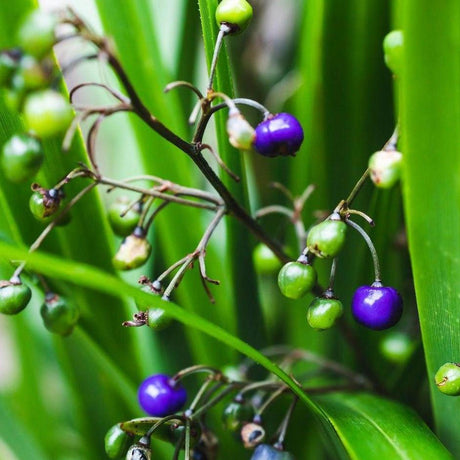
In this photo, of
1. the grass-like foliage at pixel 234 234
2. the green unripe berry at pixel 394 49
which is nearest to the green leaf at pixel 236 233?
the grass-like foliage at pixel 234 234

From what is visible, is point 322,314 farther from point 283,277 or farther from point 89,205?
point 89,205

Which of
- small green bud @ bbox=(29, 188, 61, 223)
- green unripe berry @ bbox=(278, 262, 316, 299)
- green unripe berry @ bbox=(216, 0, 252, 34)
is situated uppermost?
green unripe berry @ bbox=(216, 0, 252, 34)

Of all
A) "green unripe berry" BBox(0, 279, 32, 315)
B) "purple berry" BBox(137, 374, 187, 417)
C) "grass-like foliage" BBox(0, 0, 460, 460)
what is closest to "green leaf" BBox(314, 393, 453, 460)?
"grass-like foliage" BBox(0, 0, 460, 460)

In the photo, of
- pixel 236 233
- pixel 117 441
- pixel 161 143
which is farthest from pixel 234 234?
pixel 117 441

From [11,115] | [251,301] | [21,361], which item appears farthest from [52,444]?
[11,115]

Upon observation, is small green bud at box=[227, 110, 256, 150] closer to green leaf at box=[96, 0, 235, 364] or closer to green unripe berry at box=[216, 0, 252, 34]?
green unripe berry at box=[216, 0, 252, 34]
